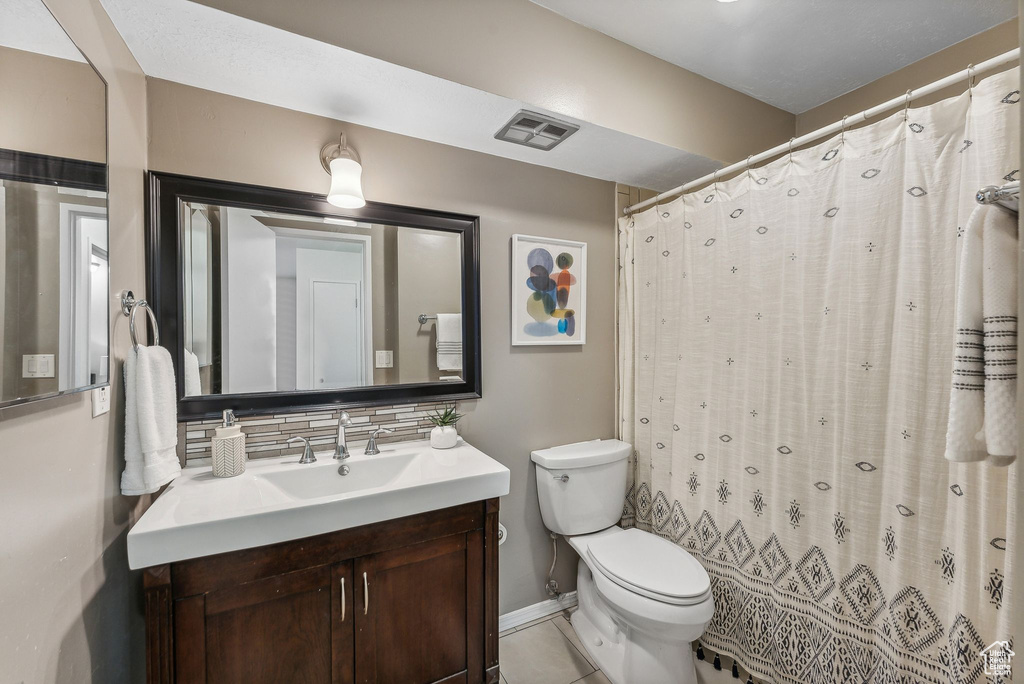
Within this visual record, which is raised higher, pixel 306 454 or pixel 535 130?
pixel 535 130

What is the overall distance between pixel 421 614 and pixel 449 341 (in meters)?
0.99

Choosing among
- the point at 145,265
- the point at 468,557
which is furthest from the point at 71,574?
the point at 468,557

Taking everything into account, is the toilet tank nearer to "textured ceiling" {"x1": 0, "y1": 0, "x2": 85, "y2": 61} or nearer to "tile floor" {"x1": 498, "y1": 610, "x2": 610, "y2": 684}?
"tile floor" {"x1": 498, "y1": 610, "x2": 610, "y2": 684}

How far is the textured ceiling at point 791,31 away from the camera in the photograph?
144 centimetres

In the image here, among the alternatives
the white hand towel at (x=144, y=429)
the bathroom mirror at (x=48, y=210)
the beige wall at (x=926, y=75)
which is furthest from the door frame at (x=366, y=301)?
the beige wall at (x=926, y=75)

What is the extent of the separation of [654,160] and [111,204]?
1953 mm

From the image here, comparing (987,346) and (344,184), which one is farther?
(344,184)

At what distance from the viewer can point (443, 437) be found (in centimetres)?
163

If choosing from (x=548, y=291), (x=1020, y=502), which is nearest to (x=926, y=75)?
(x=548, y=291)

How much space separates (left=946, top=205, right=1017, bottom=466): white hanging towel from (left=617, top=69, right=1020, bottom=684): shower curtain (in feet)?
1.44

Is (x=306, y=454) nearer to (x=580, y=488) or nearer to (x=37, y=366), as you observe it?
(x=37, y=366)

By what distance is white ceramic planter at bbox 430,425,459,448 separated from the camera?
5.34ft

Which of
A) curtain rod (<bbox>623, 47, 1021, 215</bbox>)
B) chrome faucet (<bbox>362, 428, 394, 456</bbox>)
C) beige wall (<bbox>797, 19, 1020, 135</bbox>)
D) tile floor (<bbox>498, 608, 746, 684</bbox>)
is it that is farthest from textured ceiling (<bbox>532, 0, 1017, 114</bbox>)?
tile floor (<bbox>498, 608, 746, 684</bbox>)

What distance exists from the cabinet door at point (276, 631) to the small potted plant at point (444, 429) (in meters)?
0.54
